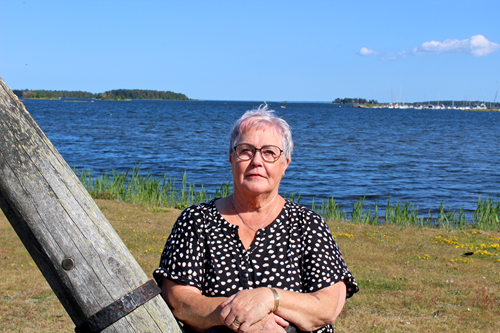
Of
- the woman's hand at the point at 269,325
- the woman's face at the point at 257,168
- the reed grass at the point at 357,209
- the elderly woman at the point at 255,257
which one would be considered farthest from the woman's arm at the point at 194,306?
the reed grass at the point at 357,209

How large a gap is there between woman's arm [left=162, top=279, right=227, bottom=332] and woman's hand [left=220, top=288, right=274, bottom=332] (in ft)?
0.22

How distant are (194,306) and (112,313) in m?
0.65

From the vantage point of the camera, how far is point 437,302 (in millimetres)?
5199

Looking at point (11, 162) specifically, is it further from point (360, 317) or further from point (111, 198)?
point (111, 198)

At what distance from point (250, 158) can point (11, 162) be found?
1322 mm

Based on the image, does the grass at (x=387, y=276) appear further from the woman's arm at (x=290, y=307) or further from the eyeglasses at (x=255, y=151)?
the eyeglasses at (x=255, y=151)

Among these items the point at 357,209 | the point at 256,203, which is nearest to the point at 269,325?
the point at 256,203

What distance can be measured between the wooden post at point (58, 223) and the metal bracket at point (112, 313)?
0.7 inches

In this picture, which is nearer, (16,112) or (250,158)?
(16,112)

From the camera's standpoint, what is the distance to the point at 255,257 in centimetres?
246

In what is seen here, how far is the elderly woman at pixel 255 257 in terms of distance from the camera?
2.22 metres

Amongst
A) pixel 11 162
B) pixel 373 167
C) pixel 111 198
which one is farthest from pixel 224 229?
pixel 373 167

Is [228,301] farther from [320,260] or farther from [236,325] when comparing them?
[320,260]

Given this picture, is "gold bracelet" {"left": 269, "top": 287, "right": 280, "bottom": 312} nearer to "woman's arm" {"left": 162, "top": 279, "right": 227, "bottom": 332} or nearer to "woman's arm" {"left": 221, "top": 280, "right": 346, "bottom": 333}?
"woman's arm" {"left": 221, "top": 280, "right": 346, "bottom": 333}
